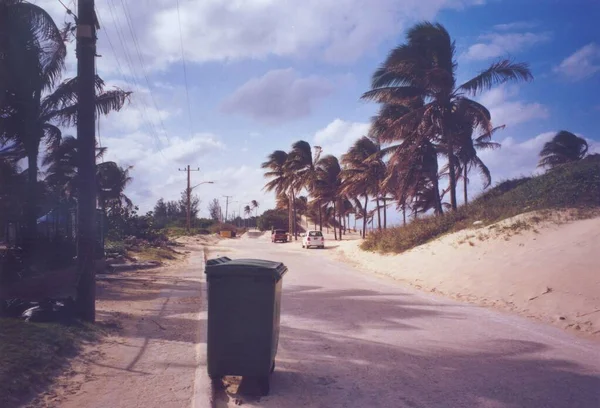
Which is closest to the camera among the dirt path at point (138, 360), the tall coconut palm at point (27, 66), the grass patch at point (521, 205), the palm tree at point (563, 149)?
the dirt path at point (138, 360)

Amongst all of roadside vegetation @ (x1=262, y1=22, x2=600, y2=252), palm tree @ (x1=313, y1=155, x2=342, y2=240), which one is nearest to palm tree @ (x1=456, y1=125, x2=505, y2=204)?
roadside vegetation @ (x1=262, y1=22, x2=600, y2=252)

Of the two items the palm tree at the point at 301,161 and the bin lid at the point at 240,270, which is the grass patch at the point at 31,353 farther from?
the palm tree at the point at 301,161

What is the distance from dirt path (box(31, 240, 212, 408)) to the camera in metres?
5.24

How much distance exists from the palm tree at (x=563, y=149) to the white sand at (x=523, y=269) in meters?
22.5

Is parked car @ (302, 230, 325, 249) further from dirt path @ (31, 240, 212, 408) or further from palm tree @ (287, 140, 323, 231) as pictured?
dirt path @ (31, 240, 212, 408)

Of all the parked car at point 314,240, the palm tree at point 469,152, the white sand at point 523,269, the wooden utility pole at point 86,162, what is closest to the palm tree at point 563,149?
the palm tree at point 469,152

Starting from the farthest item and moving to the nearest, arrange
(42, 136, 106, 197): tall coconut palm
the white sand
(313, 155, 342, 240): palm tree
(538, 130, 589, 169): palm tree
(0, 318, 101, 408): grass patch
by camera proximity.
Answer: (313, 155, 342, 240): palm tree
(538, 130, 589, 169): palm tree
(42, 136, 106, 197): tall coconut palm
the white sand
(0, 318, 101, 408): grass patch

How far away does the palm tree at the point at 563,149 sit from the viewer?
3775 cm

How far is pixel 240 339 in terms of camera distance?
5.52m

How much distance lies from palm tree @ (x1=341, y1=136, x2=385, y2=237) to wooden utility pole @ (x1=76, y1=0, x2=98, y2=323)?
3354 cm

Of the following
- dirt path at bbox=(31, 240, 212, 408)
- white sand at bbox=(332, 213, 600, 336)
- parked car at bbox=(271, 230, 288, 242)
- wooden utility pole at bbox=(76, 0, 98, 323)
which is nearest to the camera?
dirt path at bbox=(31, 240, 212, 408)

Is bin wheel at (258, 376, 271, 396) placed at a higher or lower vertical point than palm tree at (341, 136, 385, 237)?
lower

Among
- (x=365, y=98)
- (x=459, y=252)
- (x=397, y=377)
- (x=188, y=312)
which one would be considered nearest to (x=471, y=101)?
(x=365, y=98)

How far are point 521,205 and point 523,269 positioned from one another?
677cm
